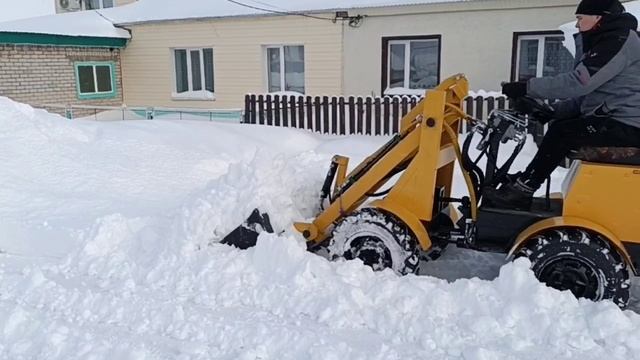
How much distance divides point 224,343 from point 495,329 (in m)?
1.44

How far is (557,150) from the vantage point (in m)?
3.70

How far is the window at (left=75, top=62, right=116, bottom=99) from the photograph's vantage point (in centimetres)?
1614

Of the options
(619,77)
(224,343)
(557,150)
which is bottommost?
(224,343)

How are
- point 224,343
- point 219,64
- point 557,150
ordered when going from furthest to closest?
point 219,64 → point 557,150 → point 224,343

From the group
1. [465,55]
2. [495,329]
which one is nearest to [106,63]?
[465,55]

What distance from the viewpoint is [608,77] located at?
3.42 metres

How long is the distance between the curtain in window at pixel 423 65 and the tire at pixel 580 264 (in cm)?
1036

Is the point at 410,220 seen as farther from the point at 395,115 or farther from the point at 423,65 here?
the point at 423,65

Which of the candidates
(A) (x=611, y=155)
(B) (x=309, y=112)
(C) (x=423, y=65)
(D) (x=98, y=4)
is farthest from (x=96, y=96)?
(A) (x=611, y=155)

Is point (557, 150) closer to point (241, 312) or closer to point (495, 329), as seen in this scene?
point (495, 329)

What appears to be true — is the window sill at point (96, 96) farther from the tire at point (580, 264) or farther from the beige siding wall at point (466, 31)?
the tire at point (580, 264)

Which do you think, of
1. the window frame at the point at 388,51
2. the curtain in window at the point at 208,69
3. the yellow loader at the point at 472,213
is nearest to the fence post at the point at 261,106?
the window frame at the point at 388,51

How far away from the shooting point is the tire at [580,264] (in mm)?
3402

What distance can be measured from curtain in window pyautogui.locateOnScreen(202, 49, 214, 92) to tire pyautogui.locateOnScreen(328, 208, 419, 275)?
42.8 ft
